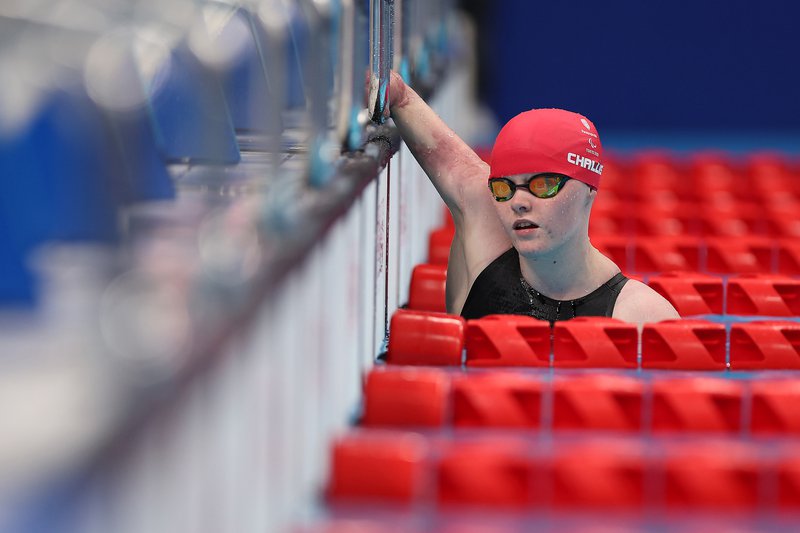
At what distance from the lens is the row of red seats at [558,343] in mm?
3479

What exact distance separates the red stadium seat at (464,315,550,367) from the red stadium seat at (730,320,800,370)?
1.69 ft

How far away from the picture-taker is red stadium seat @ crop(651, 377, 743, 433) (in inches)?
119

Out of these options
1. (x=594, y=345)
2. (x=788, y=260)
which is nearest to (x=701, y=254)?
(x=788, y=260)

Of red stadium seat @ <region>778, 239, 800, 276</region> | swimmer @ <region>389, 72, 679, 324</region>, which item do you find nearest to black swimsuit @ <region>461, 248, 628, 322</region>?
swimmer @ <region>389, 72, 679, 324</region>

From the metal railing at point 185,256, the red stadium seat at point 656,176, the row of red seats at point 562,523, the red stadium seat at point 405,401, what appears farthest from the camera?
the red stadium seat at point 656,176

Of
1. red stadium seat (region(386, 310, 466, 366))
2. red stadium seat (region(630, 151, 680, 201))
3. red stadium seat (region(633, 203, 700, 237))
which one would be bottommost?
red stadium seat (region(386, 310, 466, 366))

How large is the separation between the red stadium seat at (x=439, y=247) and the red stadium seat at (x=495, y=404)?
2.51 m

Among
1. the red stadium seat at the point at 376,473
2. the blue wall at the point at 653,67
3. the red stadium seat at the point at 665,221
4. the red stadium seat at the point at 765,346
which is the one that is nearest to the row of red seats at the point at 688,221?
the red stadium seat at the point at 665,221

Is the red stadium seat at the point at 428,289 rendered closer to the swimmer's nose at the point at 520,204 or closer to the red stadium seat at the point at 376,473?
the swimmer's nose at the point at 520,204

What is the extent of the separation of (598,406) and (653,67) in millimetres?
10203

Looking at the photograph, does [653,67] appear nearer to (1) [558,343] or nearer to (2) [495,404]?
(1) [558,343]

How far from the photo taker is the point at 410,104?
414 centimetres

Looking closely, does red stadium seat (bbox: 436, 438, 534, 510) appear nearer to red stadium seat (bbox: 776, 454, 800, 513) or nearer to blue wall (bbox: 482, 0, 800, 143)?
red stadium seat (bbox: 776, 454, 800, 513)

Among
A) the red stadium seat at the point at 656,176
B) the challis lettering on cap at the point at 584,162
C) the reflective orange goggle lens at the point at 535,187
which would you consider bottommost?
the reflective orange goggle lens at the point at 535,187
